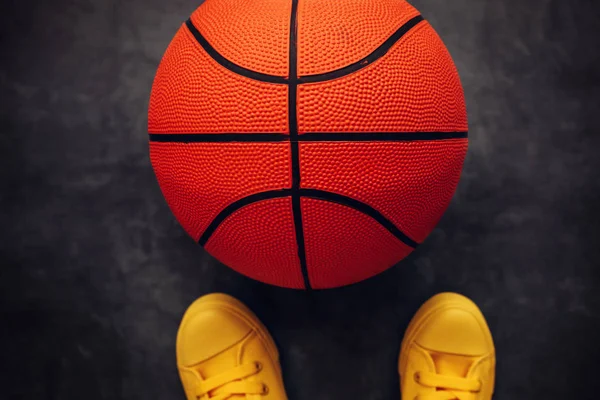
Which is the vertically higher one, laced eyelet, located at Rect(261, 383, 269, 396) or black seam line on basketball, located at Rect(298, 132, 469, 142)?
black seam line on basketball, located at Rect(298, 132, 469, 142)

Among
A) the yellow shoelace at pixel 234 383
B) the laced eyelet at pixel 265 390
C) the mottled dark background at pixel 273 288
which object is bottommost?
the laced eyelet at pixel 265 390

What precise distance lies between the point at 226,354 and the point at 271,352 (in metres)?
0.12

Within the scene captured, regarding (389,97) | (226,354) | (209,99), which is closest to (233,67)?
(209,99)

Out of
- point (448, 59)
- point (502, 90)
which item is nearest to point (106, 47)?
point (448, 59)

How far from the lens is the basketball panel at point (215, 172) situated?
82 cm

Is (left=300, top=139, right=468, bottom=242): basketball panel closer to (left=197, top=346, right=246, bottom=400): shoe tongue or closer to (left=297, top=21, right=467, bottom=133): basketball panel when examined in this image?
(left=297, top=21, right=467, bottom=133): basketball panel

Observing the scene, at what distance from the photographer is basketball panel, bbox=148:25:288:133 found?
81 centimetres

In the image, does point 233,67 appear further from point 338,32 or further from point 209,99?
point 338,32

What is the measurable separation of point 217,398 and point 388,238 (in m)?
0.73

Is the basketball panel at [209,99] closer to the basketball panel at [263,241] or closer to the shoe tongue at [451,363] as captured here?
the basketball panel at [263,241]

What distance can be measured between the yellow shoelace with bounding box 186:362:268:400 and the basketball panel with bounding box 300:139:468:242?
651 millimetres

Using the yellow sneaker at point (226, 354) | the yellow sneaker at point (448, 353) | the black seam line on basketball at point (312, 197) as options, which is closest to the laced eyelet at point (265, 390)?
the yellow sneaker at point (226, 354)

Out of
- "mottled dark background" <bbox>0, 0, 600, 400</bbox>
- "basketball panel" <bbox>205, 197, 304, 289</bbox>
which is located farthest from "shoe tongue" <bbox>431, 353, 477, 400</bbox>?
"basketball panel" <bbox>205, 197, 304, 289</bbox>

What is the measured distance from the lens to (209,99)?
2.78 ft
